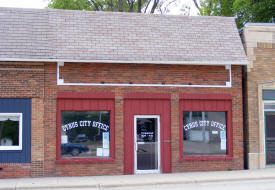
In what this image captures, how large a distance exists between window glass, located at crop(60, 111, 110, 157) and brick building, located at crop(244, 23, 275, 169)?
5421 mm

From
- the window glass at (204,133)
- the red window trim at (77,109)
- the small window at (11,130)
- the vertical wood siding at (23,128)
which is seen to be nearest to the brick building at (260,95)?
the window glass at (204,133)

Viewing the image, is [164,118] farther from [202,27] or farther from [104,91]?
[202,27]

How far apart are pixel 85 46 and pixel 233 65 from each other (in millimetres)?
5528

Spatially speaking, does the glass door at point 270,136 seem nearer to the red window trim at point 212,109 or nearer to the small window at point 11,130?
the red window trim at point 212,109

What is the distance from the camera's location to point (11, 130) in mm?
13570

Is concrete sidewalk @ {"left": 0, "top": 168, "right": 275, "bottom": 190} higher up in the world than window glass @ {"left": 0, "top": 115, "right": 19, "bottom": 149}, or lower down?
lower down

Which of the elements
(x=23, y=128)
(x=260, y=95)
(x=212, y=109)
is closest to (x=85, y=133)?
(x=23, y=128)

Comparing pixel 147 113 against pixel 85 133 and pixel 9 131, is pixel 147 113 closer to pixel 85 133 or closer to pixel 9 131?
pixel 85 133

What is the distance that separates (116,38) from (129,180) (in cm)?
524

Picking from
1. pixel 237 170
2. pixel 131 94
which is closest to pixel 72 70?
pixel 131 94

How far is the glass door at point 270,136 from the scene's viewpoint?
15.5m

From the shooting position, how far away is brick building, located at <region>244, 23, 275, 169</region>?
50.0 ft

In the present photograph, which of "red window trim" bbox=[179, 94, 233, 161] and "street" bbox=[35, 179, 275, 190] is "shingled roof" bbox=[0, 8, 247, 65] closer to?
"red window trim" bbox=[179, 94, 233, 161]

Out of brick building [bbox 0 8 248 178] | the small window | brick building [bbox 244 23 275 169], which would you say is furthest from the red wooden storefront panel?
the small window
